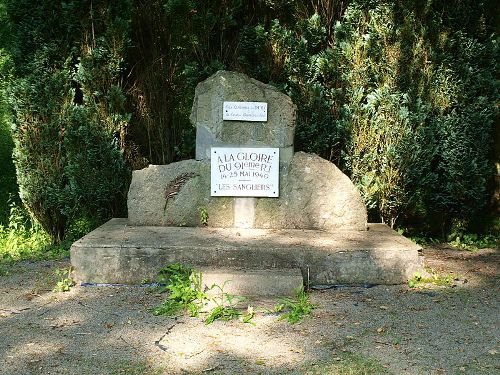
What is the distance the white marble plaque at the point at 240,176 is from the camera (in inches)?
240

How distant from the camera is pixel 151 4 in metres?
Result: 7.65

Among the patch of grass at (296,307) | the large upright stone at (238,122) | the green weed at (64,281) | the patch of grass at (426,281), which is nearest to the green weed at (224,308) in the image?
the patch of grass at (296,307)

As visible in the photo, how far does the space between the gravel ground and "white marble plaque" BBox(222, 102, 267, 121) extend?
6.65 feet

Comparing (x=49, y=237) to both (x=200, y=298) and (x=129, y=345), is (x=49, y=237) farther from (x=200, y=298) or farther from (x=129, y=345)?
(x=129, y=345)

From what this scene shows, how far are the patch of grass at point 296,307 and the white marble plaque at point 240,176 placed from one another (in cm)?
152

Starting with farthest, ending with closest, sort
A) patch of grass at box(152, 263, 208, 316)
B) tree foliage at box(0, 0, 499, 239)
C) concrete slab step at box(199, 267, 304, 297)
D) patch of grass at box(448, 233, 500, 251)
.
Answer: patch of grass at box(448, 233, 500, 251) < tree foliage at box(0, 0, 499, 239) < concrete slab step at box(199, 267, 304, 297) < patch of grass at box(152, 263, 208, 316)

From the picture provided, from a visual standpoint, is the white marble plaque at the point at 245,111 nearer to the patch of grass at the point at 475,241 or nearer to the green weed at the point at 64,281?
the green weed at the point at 64,281

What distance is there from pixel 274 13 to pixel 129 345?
5.07 metres

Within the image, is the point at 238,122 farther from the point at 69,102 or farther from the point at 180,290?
the point at 69,102

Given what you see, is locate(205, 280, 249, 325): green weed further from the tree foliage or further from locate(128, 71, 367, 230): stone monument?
the tree foliage

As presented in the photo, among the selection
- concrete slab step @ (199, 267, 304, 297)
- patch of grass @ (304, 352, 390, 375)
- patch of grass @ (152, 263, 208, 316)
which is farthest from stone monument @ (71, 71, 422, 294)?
patch of grass @ (304, 352, 390, 375)

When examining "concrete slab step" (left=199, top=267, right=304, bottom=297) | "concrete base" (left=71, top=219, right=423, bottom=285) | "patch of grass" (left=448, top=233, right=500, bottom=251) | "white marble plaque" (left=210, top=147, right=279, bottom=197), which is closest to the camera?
"concrete slab step" (left=199, top=267, right=304, bottom=297)

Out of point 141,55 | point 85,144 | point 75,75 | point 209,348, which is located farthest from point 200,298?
point 141,55

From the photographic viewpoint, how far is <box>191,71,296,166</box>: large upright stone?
614cm
